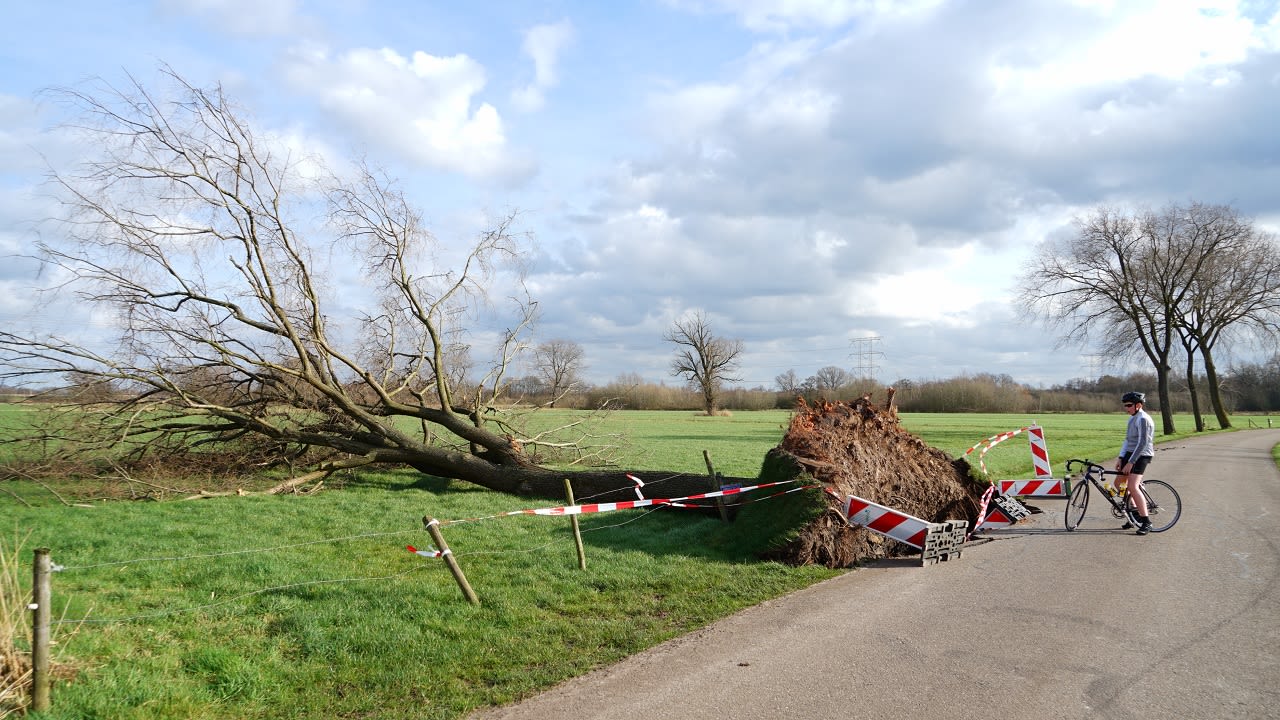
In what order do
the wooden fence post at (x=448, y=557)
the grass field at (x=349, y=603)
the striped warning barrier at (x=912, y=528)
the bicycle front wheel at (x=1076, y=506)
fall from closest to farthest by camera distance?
the grass field at (x=349, y=603)
the wooden fence post at (x=448, y=557)
the striped warning barrier at (x=912, y=528)
the bicycle front wheel at (x=1076, y=506)

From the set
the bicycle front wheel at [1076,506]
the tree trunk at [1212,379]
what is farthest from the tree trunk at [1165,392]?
the bicycle front wheel at [1076,506]

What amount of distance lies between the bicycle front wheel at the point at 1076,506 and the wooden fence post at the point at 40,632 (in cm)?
1115

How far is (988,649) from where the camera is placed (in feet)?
17.3

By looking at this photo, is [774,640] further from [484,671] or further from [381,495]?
[381,495]

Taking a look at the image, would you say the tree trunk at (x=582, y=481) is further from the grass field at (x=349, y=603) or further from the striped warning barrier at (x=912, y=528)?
the striped warning barrier at (x=912, y=528)

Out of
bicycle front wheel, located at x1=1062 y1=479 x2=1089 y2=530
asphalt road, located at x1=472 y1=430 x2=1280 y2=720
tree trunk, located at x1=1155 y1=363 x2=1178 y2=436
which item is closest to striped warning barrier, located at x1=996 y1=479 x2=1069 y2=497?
bicycle front wheel, located at x1=1062 y1=479 x2=1089 y2=530

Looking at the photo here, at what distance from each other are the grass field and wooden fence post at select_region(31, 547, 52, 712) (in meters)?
0.13

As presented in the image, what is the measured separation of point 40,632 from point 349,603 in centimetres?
256

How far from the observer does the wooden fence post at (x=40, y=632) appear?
3.98 m

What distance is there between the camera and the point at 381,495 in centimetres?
1405

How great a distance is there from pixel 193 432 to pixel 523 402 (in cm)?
687

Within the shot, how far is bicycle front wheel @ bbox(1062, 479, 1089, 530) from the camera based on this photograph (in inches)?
406

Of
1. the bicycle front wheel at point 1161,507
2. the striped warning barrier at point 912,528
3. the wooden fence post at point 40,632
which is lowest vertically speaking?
the bicycle front wheel at point 1161,507

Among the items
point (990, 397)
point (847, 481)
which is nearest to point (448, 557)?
point (847, 481)
